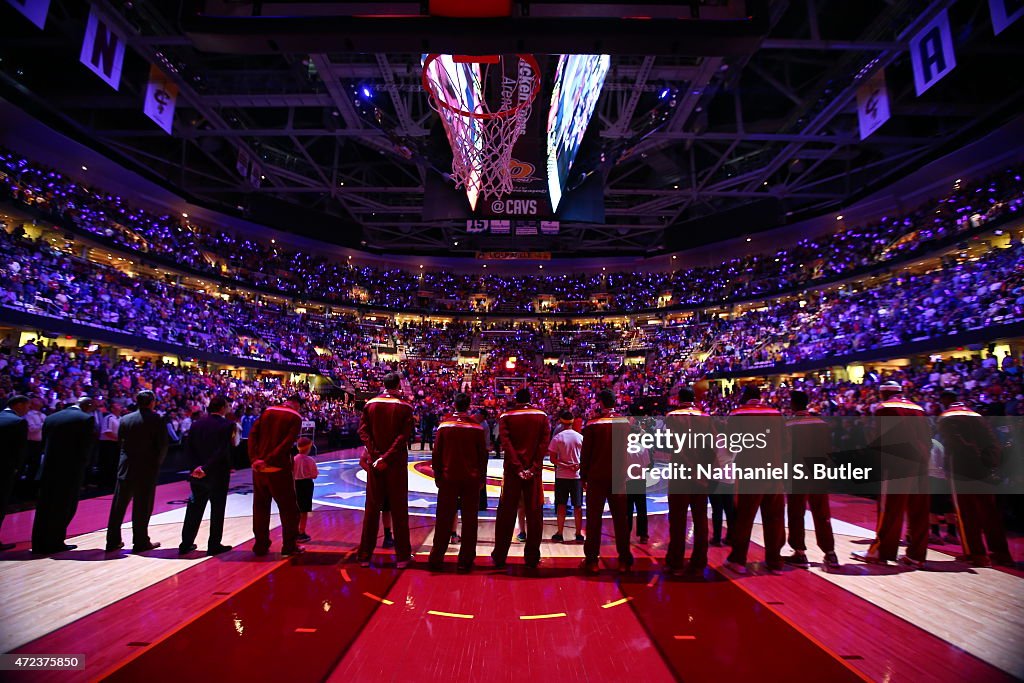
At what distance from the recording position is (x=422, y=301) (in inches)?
1519

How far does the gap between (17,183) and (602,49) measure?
87.5 feet

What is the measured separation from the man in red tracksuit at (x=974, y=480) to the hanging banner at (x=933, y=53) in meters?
10.1

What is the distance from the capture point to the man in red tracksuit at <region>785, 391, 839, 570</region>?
5.50 m

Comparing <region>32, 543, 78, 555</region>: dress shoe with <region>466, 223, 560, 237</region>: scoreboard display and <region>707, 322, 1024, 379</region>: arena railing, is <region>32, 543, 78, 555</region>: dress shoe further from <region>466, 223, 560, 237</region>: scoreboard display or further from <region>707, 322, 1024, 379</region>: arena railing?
<region>707, 322, 1024, 379</region>: arena railing

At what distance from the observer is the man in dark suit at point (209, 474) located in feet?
18.1

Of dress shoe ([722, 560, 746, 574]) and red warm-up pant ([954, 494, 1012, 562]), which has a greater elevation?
red warm-up pant ([954, 494, 1012, 562])

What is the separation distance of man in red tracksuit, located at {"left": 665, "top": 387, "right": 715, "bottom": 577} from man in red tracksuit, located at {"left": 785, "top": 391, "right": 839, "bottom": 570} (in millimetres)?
1229

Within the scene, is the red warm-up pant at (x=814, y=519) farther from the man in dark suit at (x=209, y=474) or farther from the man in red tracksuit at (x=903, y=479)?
the man in dark suit at (x=209, y=474)

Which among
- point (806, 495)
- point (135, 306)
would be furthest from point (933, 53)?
point (135, 306)

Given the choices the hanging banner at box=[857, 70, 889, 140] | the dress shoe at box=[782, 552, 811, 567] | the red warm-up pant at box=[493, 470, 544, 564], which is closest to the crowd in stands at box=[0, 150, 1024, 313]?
the hanging banner at box=[857, 70, 889, 140]

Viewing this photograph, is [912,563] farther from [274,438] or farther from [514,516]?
[274,438]

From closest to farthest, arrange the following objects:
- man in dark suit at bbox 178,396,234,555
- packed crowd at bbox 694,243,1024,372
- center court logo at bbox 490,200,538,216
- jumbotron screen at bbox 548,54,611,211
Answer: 1. man in dark suit at bbox 178,396,234,555
2. jumbotron screen at bbox 548,54,611,211
3. center court logo at bbox 490,200,538,216
4. packed crowd at bbox 694,243,1024,372

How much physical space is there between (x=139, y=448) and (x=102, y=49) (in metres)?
12.4

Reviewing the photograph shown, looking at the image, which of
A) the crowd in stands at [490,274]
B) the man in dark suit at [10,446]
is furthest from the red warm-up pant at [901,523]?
the crowd in stands at [490,274]
